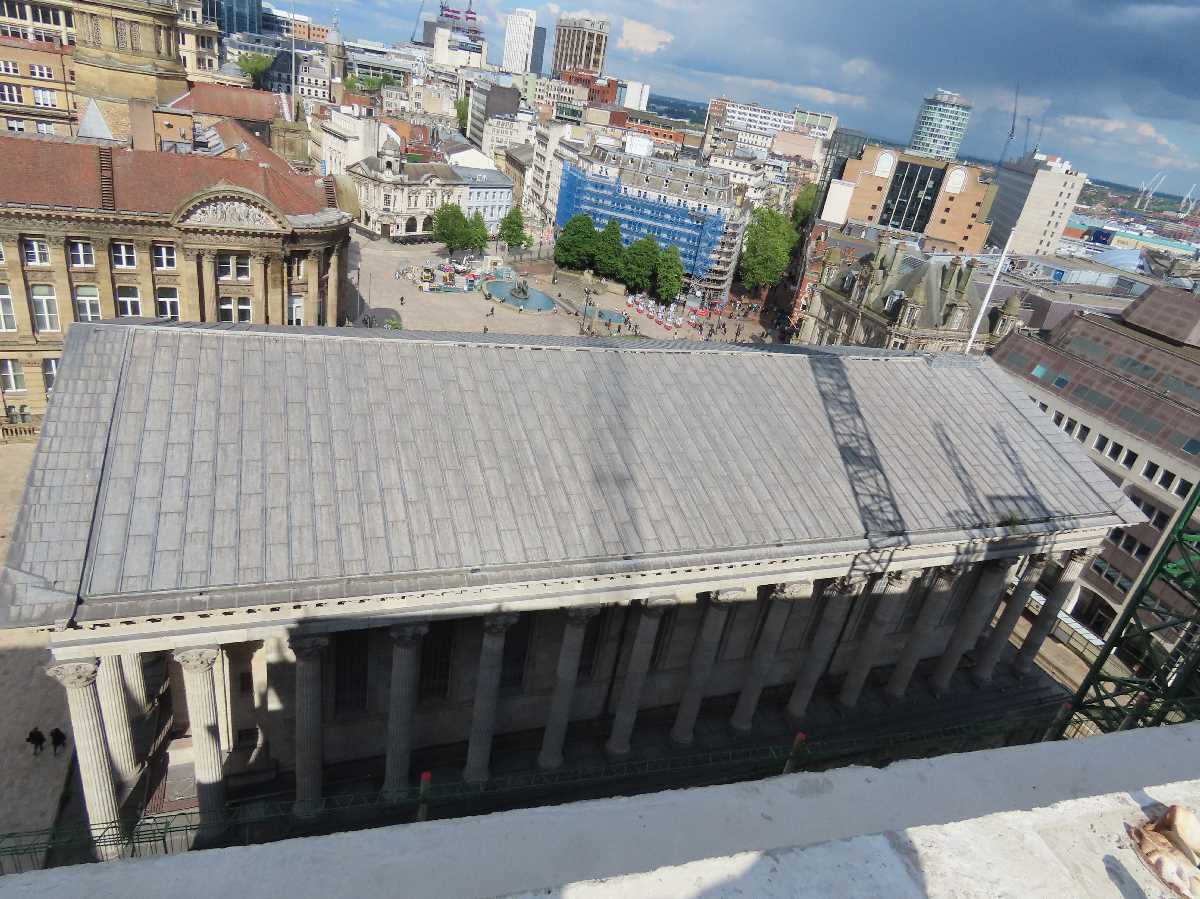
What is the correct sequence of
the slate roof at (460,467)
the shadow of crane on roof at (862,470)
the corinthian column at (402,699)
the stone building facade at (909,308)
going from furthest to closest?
1. the stone building facade at (909,308)
2. the shadow of crane on roof at (862,470)
3. the corinthian column at (402,699)
4. the slate roof at (460,467)

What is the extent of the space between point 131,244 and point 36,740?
3847cm

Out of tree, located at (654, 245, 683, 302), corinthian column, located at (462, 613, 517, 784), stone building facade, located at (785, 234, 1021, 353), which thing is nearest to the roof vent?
corinthian column, located at (462, 613, 517, 784)

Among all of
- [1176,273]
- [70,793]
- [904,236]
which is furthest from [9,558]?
[1176,273]

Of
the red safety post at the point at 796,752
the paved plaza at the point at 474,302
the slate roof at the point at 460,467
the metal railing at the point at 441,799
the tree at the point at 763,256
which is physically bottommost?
the paved plaza at the point at 474,302

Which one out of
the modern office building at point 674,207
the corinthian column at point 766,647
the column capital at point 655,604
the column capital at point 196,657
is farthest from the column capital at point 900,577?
the modern office building at point 674,207

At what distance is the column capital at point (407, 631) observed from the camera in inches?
1008

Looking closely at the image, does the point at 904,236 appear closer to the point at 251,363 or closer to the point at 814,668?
the point at 814,668

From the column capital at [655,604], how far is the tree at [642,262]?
108 metres

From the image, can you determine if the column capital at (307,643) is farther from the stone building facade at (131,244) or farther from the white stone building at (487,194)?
the white stone building at (487,194)

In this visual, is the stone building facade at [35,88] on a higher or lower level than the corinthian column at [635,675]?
higher

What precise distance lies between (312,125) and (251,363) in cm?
16982

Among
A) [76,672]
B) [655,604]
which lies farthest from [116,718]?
[655,604]

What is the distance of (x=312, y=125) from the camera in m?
172

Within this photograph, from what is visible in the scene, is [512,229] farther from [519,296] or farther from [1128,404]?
[1128,404]
